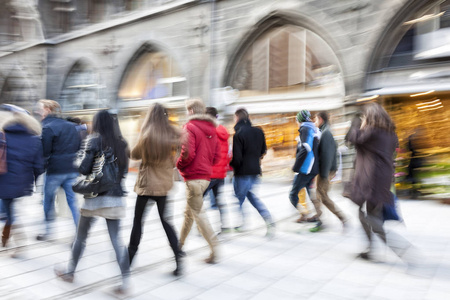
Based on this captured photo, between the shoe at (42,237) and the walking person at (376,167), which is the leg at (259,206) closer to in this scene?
the walking person at (376,167)

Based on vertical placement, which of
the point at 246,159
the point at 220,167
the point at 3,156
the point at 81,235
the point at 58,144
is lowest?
the point at 81,235

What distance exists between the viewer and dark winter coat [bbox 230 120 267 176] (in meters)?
5.30

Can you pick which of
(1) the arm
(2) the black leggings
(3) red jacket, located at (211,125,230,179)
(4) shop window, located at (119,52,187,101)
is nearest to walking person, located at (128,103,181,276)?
(2) the black leggings

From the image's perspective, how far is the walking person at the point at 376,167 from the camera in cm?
400

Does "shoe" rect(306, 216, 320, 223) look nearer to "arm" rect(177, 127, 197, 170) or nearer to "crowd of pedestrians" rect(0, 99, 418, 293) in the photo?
"crowd of pedestrians" rect(0, 99, 418, 293)

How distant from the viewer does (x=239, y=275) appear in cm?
398

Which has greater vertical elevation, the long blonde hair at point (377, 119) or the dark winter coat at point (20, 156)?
the long blonde hair at point (377, 119)

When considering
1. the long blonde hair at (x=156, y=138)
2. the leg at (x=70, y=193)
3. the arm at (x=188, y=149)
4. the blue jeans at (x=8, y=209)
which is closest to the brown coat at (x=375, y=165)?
the arm at (x=188, y=149)

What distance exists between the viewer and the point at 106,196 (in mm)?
3416

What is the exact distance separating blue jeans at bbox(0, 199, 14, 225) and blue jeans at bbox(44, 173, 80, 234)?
0.54m

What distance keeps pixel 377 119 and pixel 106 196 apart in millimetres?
2792

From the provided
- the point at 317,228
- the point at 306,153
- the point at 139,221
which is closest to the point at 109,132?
the point at 139,221

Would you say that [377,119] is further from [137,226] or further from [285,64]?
[285,64]

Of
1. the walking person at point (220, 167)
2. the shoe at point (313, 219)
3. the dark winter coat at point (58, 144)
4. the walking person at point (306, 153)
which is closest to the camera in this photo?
the dark winter coat at point (58, 144)
